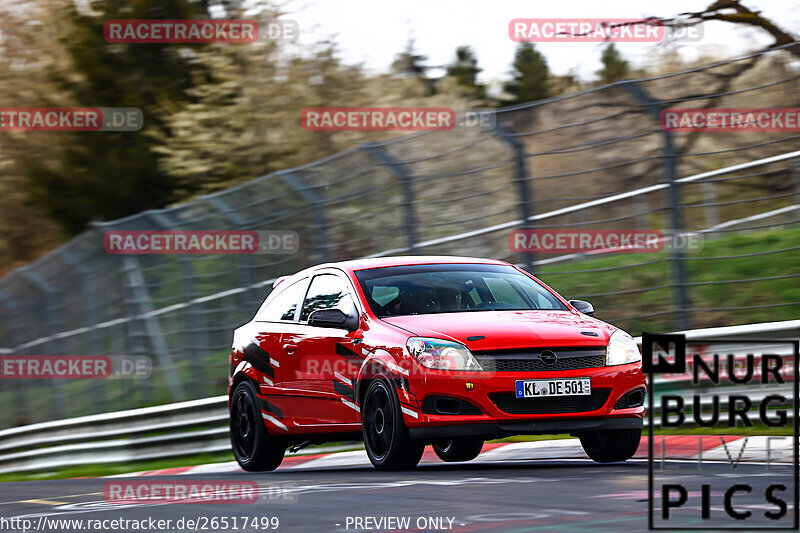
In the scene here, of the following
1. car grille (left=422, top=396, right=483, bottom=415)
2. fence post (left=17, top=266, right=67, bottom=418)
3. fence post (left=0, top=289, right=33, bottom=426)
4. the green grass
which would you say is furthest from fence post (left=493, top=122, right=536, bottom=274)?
fence post (left=0, top=289, right=33, bottom=426)

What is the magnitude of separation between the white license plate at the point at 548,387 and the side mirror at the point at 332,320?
4.81ft

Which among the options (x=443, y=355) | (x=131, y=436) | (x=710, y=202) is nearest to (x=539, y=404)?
(x=443, y=355)

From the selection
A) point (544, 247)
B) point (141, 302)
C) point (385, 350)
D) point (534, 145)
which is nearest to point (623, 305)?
point (544, 247)

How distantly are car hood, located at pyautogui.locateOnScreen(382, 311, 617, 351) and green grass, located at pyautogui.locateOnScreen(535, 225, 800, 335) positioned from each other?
92.2 inches

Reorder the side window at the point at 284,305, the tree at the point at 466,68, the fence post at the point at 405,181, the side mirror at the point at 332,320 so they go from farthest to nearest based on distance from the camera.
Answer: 1. the tree at the point at 466,68
2. the fence post at the point at 405,181
3. the side window at the point at 284,305
4. the side mirror at the point at 332,320

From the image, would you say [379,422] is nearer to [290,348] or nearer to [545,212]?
[290,348]

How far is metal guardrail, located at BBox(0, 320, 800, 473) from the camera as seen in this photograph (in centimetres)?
1405

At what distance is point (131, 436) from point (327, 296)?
5711 mm

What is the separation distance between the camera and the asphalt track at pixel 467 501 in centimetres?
610

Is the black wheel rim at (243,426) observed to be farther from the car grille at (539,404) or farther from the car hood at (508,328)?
the car grille at (539,404)

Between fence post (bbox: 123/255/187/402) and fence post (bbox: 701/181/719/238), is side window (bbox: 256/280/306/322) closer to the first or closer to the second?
fence post (bbox: 701/181/719/238)

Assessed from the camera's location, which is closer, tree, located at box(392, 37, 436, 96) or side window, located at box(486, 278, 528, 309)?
side window, located at box(486, 278, 528, 309)

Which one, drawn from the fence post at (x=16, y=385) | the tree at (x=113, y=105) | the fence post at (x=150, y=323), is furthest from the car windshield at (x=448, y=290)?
the tree at (x=113, y=105)

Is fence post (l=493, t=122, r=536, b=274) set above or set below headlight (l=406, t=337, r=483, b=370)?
above
